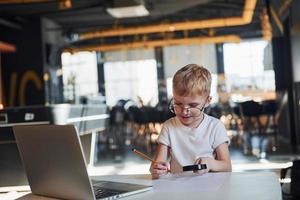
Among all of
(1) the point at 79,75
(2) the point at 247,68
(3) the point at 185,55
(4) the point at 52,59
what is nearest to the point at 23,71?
(4) the point at 52,59

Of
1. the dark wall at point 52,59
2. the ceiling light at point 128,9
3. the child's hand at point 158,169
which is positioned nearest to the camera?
the child's hand at point 158,169

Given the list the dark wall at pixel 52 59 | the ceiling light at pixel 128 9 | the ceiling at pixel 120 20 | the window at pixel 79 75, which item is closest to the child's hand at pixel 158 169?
the ceiling light at pixel 128 9

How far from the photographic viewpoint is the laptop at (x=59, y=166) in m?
1.11

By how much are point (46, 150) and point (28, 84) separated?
9.11m

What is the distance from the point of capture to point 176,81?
1.64m

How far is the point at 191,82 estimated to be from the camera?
1.61 metres

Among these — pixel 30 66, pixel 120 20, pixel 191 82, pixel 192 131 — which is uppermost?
Result: pixel 120 20

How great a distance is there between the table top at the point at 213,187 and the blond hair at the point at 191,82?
10.9 inches

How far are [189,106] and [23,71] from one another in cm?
888

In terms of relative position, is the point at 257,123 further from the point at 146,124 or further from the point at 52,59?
the point at 52,59

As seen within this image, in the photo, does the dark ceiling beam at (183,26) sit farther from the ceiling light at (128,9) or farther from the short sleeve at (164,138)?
the short sleeve at (164,138)

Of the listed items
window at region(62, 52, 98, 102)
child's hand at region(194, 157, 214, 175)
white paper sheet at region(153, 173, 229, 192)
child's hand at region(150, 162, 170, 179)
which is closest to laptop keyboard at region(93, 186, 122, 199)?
white paper sheet at region(153, 173, 229, 192)

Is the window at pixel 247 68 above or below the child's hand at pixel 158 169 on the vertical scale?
above

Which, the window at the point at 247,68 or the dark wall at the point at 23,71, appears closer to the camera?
the window at the point at 247,68
